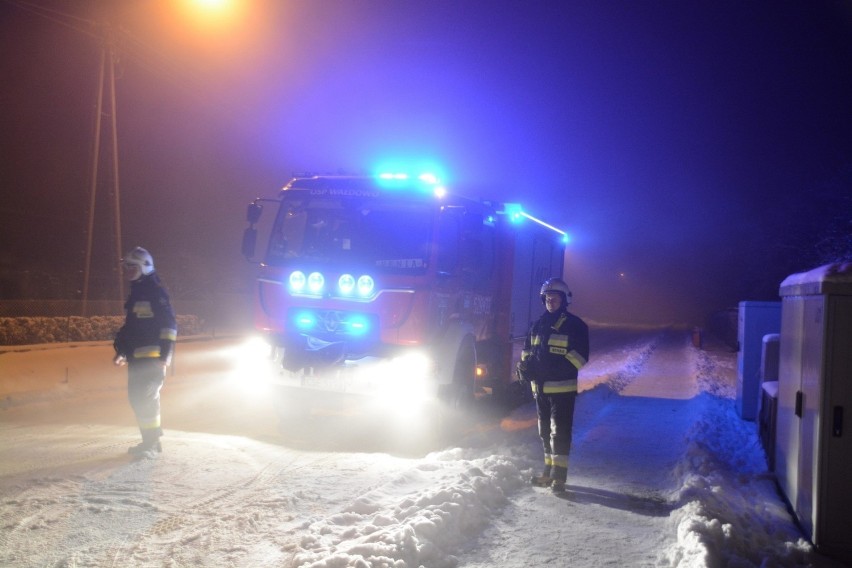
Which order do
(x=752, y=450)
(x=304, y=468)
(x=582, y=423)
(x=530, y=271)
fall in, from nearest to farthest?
1. (x=304, y=468)
2. (x=752, y=450)
3. (x=582, y=423)
4. (x=530, y=271)

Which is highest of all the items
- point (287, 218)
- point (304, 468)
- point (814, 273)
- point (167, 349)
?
point (287, 218)

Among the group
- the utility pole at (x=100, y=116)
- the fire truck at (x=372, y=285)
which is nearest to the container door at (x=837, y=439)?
the fire truck at (x=372, y=285)

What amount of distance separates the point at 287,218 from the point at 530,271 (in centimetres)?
499

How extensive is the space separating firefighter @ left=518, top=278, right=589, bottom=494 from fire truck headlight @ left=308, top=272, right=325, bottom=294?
10.6ft

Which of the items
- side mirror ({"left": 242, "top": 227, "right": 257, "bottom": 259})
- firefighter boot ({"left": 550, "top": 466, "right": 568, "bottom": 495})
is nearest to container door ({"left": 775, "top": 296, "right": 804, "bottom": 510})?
firefighter boot ({"left": 550, "top": 466, "right": 568, "bottom": 495})

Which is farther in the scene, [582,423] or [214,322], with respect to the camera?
[214,322]

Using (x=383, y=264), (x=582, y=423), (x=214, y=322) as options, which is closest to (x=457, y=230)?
(x=383, y=264)

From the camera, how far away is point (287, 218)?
9.90 meters

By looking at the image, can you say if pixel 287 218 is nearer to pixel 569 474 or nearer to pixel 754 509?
pixel 569 474

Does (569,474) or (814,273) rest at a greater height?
(814,273)

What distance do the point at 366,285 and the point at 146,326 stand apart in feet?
8.98

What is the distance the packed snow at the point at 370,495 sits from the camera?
16.1ft

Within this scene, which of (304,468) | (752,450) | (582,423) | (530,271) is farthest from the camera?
(530,271)

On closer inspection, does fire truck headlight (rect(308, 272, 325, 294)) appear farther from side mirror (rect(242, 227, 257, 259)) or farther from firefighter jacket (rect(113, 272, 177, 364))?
firefighter jacket (rect(113, 272, 177, 364))
